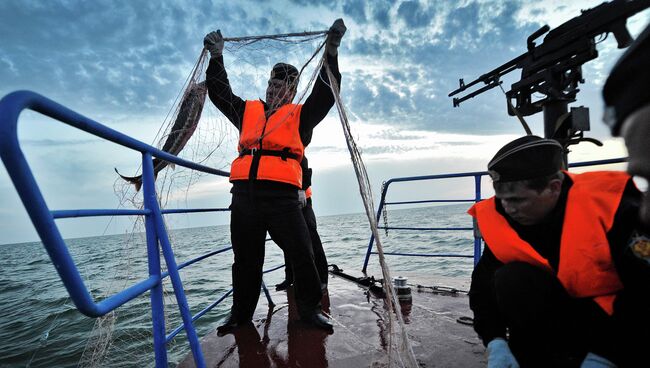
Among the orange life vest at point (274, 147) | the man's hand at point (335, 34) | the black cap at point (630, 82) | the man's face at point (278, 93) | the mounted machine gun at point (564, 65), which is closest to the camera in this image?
the black cap at point (630, 82)

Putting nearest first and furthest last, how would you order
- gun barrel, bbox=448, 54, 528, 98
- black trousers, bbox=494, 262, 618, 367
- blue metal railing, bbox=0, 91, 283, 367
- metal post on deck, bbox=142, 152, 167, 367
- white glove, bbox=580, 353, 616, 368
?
blue metal railing, bbox=0, 91, 283, 367 → white glove, bbox=580, 353, 616, 368 → black trousers, bbox=494, 262, 618, 367 → metal post on deck, bbox=142, 152, 167, 367 → gun barrel, bbox=448, 54, 528, 98

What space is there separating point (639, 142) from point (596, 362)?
45.7 inches

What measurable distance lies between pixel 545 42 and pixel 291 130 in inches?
141

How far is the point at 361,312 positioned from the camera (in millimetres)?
2783

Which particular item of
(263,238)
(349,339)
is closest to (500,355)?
(349,339)

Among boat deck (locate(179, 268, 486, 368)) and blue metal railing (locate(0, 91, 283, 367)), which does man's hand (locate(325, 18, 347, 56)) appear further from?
boat deck (locate(179, 268, 486, 368))

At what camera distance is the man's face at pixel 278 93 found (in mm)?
2375

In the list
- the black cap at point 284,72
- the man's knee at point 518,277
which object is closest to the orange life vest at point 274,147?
the black cap at point 284,72

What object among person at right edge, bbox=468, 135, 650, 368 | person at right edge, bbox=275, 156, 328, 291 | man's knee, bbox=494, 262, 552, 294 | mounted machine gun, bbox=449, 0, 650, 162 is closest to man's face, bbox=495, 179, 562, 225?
person at right edge, bbox=468, 135, 650, 368

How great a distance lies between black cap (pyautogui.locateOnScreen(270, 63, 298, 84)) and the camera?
7.95ft

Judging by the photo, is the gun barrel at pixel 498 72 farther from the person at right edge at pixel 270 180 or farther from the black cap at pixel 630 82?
the black cap at pixel 630 82

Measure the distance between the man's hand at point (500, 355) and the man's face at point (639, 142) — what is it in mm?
1209

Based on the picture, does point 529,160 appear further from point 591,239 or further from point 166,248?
point 166,248

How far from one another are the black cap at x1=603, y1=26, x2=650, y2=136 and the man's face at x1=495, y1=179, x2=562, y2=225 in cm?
99
